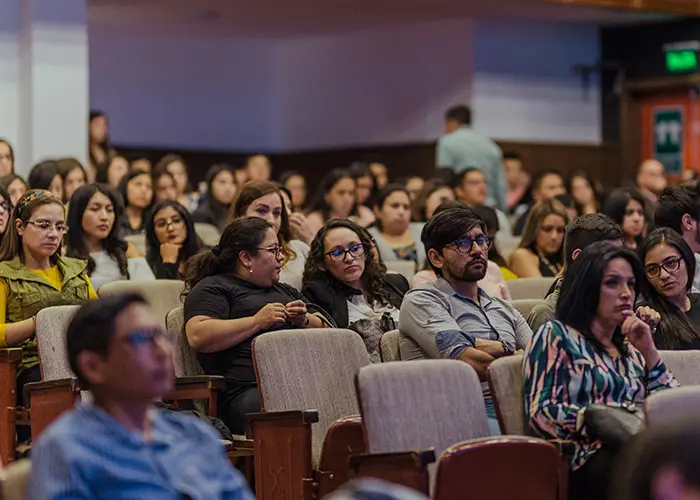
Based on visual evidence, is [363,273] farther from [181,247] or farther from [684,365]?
[684,365]

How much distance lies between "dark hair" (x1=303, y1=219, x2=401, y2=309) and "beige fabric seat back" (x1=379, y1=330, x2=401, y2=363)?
587mm

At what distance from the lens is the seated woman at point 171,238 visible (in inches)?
243

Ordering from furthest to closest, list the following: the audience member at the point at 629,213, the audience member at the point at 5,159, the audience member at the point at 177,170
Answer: the audience member at the point at 177,170, the audience member at the point at 5,159, the audience member at the point at 629,213

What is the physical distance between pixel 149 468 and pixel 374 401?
1.13 meters

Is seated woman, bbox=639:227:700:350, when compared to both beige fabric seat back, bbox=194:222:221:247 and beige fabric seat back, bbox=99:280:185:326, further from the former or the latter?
beige fabric seat back, bbox=194:222:221:247

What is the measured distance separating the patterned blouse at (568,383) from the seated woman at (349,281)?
1.32 meters

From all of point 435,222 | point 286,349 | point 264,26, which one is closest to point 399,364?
point 286,349

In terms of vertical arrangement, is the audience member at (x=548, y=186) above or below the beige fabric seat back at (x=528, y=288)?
above

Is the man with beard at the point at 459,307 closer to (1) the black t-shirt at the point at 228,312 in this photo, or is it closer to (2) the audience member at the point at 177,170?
(1) the black t-shirt at the point at 228,312

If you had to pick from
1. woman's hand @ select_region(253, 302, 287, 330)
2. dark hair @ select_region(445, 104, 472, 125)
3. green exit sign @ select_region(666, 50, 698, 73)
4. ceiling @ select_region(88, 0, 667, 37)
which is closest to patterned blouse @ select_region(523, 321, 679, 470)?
woman's hand @ select_region(253, 302, 287, 330)

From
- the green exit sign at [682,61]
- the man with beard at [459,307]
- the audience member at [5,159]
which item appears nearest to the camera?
the man with beard at [459,307]

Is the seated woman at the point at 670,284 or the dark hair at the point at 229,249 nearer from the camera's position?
the seated woman at the point at 670,284

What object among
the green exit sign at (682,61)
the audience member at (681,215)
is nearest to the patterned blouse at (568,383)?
the audience member at (681,215)

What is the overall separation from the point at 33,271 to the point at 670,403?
8.54ft
